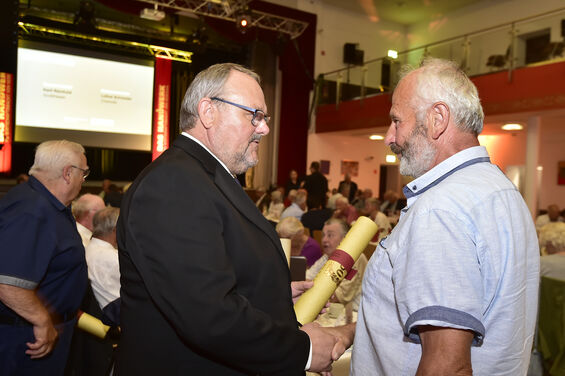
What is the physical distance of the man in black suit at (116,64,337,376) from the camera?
0.98 meters

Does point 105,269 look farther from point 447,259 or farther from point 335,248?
point 447,259

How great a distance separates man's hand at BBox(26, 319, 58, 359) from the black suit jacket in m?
1.00

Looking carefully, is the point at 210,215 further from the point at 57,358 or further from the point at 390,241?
the point at 57,358

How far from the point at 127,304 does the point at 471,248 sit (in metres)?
0.83

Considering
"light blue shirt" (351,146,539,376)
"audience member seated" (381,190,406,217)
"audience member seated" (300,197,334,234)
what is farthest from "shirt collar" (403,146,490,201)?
"audience member seated" (381,190,406,217)

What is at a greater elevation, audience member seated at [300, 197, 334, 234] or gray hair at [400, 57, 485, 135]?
gray hair at [400, 57, 485, 135]

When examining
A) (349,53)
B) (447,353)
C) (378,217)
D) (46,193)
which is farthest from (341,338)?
(349,53)

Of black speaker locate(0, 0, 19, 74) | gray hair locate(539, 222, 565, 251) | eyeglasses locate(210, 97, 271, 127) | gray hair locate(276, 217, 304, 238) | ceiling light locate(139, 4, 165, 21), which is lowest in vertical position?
gray hair locate(276, 217, 304, 238)

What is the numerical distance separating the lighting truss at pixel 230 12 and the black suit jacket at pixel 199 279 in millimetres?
8159

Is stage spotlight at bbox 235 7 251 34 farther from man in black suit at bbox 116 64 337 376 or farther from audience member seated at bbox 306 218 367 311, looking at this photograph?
man in black suit at bbox 116 64 337 376

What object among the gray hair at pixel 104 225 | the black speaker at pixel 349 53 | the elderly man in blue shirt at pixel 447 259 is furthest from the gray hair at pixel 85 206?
the black speaker at pixel 349 53

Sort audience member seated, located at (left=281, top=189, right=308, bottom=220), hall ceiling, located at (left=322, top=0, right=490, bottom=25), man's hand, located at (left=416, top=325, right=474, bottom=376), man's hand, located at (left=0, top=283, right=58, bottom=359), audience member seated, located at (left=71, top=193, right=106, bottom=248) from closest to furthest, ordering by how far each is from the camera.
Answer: man's hand, located at (left=416, top=325, right=474, bottom=376)
man's hand, located at (left=0, top=283, right=58, bottom=359)
audience member seated, located at (left=71, top=193, right=106, bottom=248)
audience member seated, located at (left=281, top=189, right=308, bottom=220)
hall ceiling, located at (left=322, top=0, right=490, bottom=25)

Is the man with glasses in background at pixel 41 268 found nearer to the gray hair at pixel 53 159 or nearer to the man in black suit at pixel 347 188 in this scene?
the gray hair at pixel 53 159

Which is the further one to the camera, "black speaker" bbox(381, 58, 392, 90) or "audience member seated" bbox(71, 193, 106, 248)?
"black speaker" bbox(381, 58, 392, 90)
